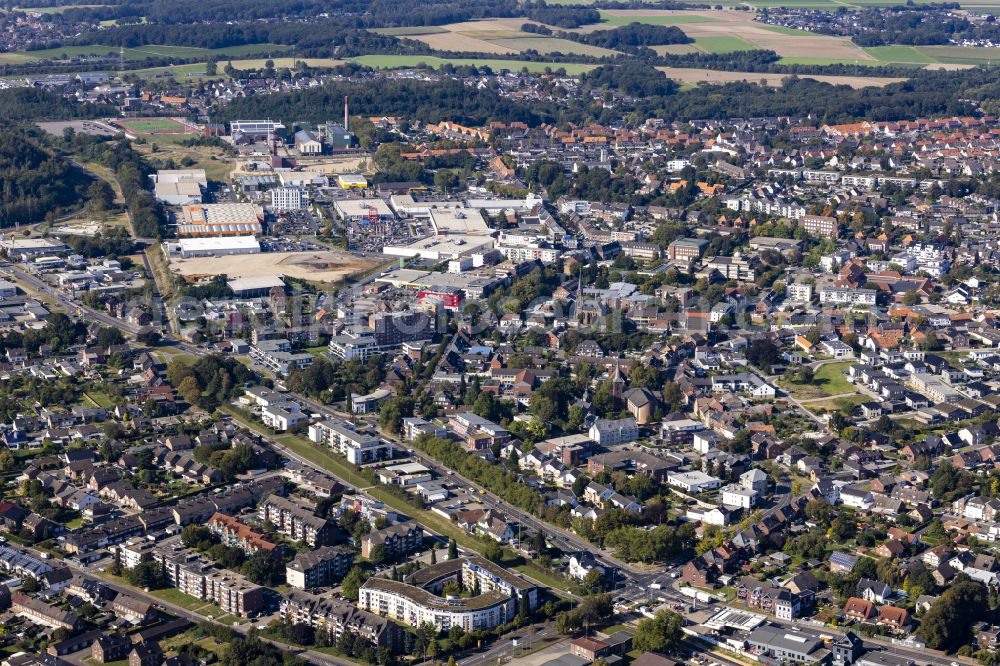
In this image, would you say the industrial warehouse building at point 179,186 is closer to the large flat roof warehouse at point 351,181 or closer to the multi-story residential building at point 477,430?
the large flat roof warehouse at point 351,181

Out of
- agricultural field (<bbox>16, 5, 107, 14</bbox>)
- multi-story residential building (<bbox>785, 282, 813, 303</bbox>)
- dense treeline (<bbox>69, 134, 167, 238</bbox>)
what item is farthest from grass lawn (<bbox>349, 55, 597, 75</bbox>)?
multi-story residential building (<bbox>785, 282, 813, 303</bbox>)

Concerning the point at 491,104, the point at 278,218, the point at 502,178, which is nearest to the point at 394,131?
the point at 491,104

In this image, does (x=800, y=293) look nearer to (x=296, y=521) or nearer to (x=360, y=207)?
(x=360, y=207)

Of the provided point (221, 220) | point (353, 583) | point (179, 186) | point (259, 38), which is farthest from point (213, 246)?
point (259, 38)

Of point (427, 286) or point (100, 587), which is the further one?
point (427, 286)

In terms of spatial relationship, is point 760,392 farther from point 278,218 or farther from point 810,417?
point 278,218

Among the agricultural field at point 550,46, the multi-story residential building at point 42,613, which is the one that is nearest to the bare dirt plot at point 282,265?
the multi-story residential building at point 42,613

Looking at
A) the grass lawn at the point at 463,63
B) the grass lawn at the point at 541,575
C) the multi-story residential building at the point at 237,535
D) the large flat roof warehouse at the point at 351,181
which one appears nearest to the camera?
the grass lawn at the point at 541,575
